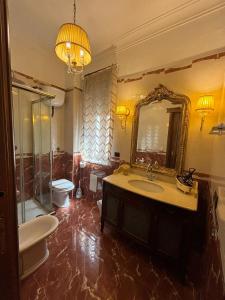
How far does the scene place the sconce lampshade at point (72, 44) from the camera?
4.35 feet

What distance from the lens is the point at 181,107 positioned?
73.5 inches

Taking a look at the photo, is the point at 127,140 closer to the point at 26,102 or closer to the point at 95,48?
the point at 95,48

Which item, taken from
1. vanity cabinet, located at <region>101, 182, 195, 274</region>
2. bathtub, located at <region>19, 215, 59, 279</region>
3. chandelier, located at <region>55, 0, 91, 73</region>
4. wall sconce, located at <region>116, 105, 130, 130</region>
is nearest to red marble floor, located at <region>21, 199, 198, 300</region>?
bathtub, located at <region>19, 215, 59, 279</region>

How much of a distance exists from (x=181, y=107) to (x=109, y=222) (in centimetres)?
183

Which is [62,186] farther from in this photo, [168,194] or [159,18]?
[159,18]

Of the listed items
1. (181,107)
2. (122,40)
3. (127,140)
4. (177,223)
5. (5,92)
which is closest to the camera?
(5,92)

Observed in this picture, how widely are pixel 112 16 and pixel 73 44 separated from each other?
940 mm

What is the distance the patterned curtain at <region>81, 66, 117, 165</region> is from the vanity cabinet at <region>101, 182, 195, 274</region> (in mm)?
909

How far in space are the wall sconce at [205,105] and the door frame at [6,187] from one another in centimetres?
Answer: 176

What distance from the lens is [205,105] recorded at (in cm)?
160

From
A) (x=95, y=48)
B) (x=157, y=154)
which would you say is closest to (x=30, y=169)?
(x=157, y=154)

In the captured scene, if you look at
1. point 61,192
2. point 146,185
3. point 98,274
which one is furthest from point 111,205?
point 61,192

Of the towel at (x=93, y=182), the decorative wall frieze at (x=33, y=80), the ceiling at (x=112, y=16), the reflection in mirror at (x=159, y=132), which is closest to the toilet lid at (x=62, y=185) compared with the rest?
the towel at (x=93, y=182)

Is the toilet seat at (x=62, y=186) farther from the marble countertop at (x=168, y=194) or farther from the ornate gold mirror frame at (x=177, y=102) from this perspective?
the ornate gold mirror frame at (x=177, y=102)
